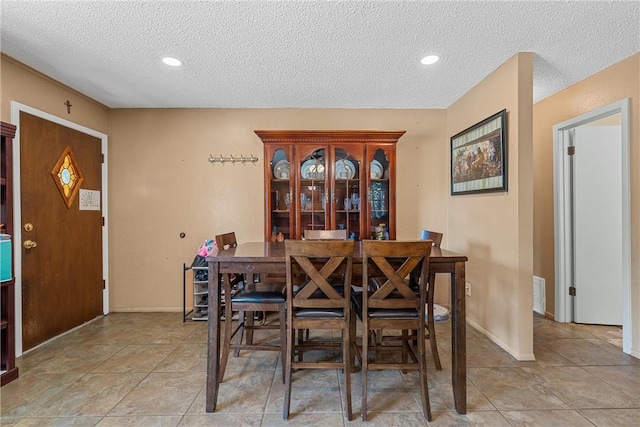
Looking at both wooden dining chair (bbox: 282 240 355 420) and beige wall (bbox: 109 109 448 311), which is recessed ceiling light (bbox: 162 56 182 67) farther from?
wooden dining chair (bbox: 282 240 355 420)

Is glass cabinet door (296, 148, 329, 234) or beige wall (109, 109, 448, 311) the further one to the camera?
beige wall (109, 109, 448, 311)

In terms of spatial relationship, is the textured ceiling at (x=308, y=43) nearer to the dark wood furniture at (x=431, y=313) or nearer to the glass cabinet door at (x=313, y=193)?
the glass cabinet door at (x=313, y=193)

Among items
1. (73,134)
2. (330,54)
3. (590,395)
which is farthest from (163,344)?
(590,395)

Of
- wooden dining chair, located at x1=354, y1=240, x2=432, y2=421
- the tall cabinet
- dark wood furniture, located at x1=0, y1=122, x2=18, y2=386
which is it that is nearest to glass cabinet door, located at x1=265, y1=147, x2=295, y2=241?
the tall cabinet

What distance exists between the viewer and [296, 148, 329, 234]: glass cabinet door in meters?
3.45

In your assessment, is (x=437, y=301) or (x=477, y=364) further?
(x=437, y=301)

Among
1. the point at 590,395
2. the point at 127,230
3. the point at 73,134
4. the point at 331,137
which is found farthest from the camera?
the point at 127,230

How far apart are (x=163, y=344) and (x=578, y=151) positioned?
4.39 m

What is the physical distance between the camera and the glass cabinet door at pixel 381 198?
348cm

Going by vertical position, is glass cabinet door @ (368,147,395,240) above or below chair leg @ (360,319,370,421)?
above

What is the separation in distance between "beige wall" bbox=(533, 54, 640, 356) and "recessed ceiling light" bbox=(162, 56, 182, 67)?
3617 mm

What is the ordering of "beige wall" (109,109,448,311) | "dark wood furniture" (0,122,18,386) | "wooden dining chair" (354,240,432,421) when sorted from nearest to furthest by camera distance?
1. "wooden dining chair" (354,240,432,421)
2. "dark wood furniture" (0,122,18,386)
3. "beige wall" (109,109,448,311)

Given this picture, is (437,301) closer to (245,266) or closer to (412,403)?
(412,403)

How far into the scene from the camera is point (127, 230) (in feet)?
11.9
